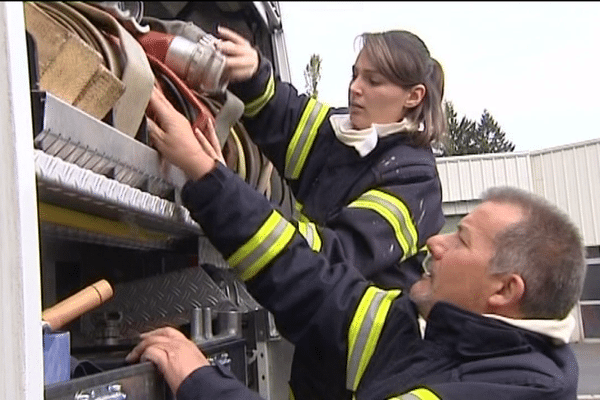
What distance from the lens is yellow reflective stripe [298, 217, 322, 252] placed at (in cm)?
170

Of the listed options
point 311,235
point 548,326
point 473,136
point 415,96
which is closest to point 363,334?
point 311,235

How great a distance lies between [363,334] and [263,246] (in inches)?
10.5

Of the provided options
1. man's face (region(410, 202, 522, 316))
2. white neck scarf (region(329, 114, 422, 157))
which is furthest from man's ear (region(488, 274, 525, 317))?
white neck scarf (region(329, 114, 422, 157))

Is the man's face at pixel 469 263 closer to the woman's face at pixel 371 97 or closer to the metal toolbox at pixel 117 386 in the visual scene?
the woman's face at pixel 371 97

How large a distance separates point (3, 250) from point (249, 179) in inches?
47.8

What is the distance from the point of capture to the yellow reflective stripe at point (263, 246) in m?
1.56

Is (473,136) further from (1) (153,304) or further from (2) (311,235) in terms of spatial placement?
(1) (153,304)

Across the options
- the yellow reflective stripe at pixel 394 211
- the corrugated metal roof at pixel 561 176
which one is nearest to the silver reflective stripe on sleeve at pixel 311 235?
the yellow reflective stripe at pixel 394 211

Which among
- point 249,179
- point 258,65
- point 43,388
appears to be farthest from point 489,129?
point 43,388

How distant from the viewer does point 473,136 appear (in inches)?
69.3

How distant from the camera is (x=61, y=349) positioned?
1.24 meters

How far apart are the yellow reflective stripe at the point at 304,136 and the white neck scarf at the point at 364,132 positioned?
102mm

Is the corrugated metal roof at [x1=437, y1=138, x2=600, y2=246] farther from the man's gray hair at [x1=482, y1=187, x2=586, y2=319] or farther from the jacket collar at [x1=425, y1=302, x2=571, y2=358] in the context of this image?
the jacket collar at [x1=425, y1=302, x2=571, y2=358]

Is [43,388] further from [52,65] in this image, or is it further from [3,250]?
[52,65]
